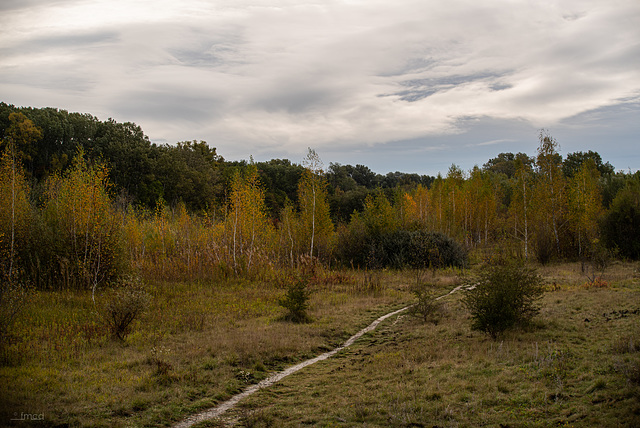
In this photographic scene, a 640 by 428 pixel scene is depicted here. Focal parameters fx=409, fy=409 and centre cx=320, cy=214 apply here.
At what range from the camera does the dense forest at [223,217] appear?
53.0ft

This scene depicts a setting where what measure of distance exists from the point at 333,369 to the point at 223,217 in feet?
73.1

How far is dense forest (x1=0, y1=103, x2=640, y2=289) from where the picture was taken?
16.2 meters

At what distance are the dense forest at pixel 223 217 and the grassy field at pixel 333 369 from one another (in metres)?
3.35

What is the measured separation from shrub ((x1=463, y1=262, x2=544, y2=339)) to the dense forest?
11.8m

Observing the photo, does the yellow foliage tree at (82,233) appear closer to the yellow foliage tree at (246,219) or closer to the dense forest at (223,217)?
the dense forest at (223,217)

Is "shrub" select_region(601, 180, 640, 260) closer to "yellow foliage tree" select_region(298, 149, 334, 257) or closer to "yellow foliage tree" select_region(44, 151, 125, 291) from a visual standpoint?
"yellow foliage tree" select_region(298, 149, 334, 257)

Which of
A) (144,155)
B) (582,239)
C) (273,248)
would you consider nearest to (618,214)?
(582,239)

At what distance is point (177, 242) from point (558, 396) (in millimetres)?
20162

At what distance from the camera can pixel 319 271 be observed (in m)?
21.3

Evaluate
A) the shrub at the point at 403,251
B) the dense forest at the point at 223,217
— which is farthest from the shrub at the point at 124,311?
the shrub at the point at 403,251

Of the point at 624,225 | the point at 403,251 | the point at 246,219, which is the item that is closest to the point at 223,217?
the point at 246,219

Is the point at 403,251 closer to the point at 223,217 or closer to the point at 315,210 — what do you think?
the point at 315,210

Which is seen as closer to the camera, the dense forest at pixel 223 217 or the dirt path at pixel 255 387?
the dirt path at pixel 255 387

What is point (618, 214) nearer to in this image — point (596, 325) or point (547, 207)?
point (547, 207)
